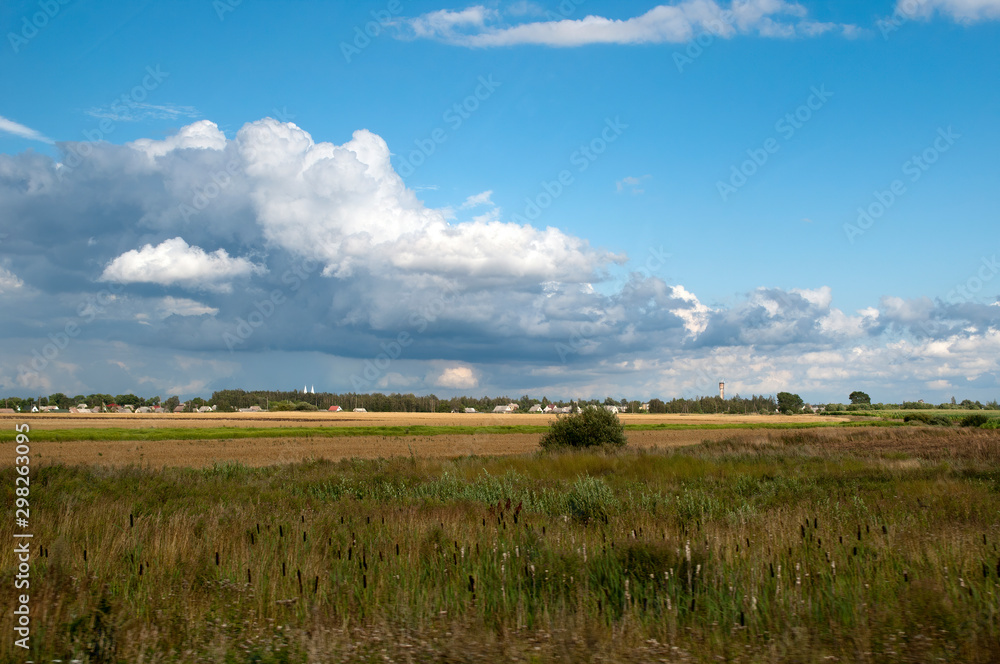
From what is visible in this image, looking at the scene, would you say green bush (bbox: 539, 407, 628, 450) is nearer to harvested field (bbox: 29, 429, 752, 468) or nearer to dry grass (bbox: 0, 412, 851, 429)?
harvested field (bbox: 29, 429, 752, 468)

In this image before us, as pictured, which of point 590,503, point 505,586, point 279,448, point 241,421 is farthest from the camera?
point 241,421

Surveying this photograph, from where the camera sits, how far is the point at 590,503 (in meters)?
12.9

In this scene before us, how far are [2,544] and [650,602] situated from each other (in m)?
7.91

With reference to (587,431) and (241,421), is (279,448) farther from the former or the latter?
(241,421)

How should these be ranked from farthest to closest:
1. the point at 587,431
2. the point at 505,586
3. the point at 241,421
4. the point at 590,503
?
the point at 241,421, the point at 587,431, the point at 590,503, the point at 505,586

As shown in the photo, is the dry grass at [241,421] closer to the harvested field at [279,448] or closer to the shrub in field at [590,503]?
the harvested field at [279,448]

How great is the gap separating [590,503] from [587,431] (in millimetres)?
30388

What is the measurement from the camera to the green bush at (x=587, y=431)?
140ft

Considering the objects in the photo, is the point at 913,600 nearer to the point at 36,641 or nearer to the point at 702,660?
the point at 702,660

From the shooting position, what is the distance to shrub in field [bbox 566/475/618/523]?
11984 mm

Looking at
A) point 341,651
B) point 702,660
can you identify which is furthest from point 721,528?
point 341,651

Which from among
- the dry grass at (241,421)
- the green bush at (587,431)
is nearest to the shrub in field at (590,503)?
the green bush at (587,431)

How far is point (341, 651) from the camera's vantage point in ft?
14.9

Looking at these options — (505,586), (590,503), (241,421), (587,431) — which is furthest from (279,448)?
(241,421)
